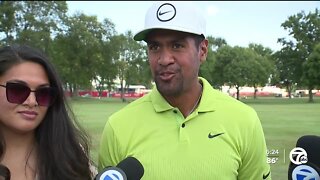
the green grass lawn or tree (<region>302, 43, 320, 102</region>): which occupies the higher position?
tree (<region>302, 43, 320, 102</region>)

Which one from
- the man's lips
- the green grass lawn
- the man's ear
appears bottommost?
the green grass lawn

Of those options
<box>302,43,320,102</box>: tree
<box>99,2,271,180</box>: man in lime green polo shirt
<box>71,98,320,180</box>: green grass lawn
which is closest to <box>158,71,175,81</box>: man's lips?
<box>99,2,271,180</box>: man in lime green polo shirt

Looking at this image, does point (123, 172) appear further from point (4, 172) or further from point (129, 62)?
point (129, 62)

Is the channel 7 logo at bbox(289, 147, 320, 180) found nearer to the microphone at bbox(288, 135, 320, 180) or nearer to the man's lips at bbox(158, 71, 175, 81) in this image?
the microphone at bbox(288, 135, 320, 180)

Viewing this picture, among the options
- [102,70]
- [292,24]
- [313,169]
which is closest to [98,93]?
[102,70]

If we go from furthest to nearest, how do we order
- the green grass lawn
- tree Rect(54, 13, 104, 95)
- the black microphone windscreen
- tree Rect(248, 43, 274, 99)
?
tree Rect(54, 13, 104, 95) < tree Rect(248, 43, 274, 99) < the green grass lawn < the black microphone windscreen

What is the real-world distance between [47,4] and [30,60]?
55.7m

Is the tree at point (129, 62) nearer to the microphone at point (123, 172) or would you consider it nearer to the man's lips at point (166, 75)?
the man's lips at point (166, 75)

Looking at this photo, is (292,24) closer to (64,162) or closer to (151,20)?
(151,20)

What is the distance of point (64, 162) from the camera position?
10.0 ft

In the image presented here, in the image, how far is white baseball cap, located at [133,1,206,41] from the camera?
2918mm

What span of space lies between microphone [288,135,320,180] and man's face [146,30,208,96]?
0.97 meters

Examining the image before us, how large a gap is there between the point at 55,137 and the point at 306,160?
1.73m

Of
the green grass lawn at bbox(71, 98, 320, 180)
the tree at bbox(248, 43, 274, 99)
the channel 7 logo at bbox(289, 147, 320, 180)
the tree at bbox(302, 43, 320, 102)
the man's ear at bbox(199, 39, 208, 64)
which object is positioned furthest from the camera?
the tree at bbox(248, 43, 274, 99)
